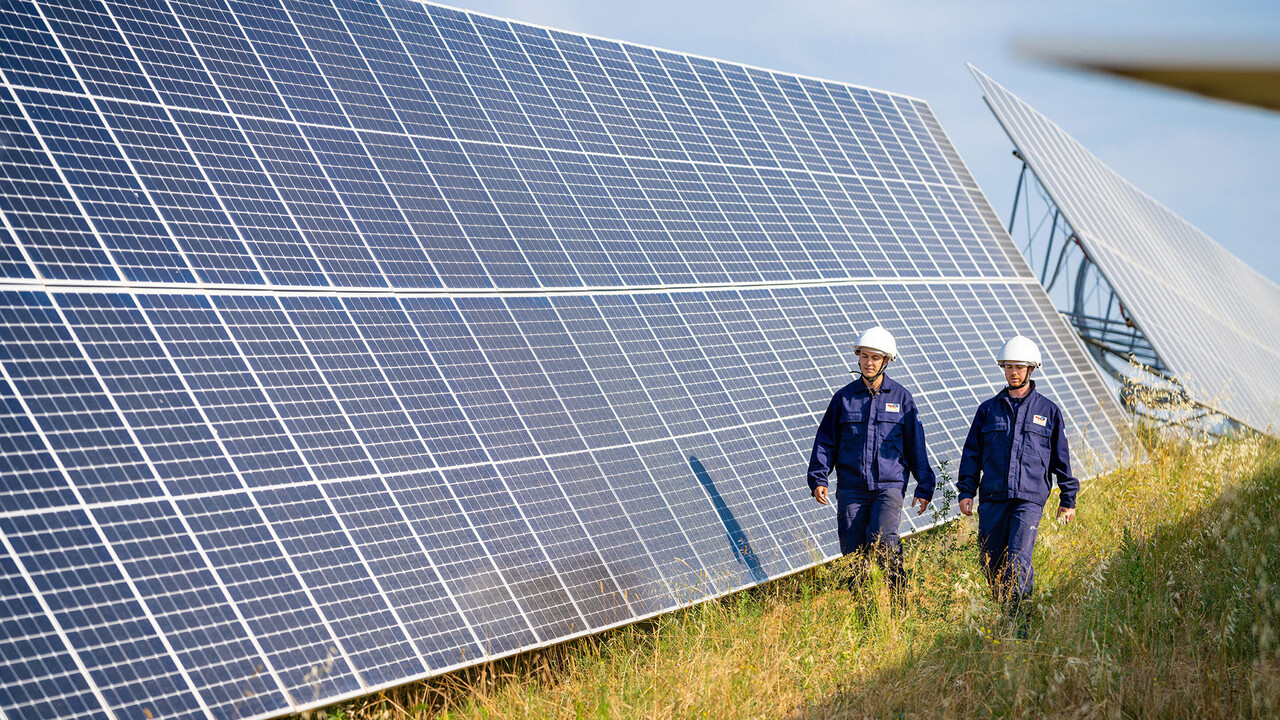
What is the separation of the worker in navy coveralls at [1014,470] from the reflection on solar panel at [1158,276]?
23.2 feet

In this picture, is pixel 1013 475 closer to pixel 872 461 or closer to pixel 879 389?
pixel 872 461

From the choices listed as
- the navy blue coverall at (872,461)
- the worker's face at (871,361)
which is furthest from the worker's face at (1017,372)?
the worker's face at (871,361)

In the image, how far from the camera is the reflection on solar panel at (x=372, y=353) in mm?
5895

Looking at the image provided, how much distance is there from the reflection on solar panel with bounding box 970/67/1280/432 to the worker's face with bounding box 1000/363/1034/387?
A: 7.14 m

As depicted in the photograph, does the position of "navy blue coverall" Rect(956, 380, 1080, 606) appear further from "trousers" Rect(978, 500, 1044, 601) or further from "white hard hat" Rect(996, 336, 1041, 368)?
"white hard hat" Rect(996, 336, 1041, 368)

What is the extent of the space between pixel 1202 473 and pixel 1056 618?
5.23 meters

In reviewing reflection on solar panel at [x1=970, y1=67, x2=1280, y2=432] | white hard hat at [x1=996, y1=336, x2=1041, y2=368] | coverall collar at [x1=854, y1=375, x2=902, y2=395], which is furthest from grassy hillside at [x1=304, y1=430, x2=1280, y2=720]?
reflection on solar panel at [x1=970, y1=67, x2=1280, y2=432]

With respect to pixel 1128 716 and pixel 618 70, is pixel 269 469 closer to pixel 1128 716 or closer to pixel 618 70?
pixel 1128 716

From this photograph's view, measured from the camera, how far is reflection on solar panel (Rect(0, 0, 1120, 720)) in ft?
19.3

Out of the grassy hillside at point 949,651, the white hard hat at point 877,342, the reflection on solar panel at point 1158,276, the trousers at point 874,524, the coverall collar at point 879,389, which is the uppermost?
the reflection on solar panel at point 1158,276

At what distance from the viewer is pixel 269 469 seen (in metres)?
6.65

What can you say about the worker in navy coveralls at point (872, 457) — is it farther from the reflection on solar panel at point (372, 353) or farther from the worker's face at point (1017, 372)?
the worker's face at point (1017, 372)

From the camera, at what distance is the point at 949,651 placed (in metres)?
7.38

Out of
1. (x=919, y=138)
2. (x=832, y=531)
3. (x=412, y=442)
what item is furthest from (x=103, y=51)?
(x=919, y=138)
